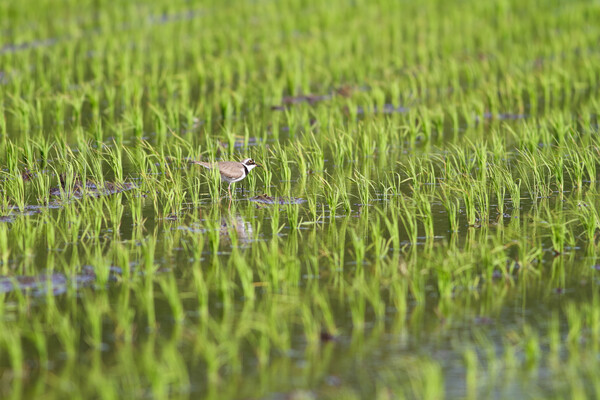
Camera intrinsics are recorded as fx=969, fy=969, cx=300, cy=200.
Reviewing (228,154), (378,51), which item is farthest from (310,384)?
(378,51)

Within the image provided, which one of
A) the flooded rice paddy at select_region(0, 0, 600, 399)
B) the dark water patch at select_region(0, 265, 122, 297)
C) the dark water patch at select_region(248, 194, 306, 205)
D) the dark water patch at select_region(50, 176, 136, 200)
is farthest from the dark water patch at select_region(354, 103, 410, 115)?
the dark water patch at select_region(0, 265, 122, 297)

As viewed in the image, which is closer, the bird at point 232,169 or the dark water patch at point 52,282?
the dark water patch at point 52,282

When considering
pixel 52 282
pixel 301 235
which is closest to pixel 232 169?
pixel 301 235

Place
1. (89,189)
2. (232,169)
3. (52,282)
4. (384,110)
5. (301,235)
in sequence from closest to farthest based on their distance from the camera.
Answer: (52,282) < (301,235) < (232,169) < (89,189) < (384,110)

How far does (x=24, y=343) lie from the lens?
18.2ft

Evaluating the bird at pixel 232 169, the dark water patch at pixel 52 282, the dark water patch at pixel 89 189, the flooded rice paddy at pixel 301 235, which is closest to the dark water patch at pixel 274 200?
the flooded rice paddy at pixel 301 235

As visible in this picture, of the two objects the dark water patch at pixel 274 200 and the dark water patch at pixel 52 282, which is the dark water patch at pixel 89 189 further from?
the dark water patch at pixel 52 282

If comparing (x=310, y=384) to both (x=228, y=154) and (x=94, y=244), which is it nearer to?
(x=94, y=244)

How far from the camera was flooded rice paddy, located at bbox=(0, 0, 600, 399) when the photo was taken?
5.13 metres

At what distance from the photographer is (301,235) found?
25.2ft

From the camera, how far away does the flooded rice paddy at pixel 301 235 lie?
513cm

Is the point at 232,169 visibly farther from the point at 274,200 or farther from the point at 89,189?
the point at 89,189

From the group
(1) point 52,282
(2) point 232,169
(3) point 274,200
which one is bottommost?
(3) point 274,200

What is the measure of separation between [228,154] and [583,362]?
5913 mm
